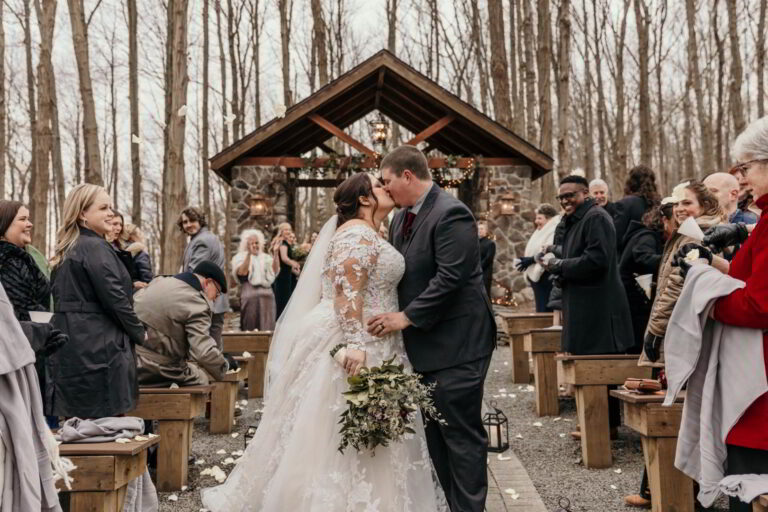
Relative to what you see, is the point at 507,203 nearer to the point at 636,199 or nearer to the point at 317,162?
the point at 317,162

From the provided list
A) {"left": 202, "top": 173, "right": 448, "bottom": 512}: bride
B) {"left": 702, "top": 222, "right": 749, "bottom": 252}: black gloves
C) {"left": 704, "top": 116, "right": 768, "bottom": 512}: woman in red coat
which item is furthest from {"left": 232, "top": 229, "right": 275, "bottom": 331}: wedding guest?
{"left": 704, "top": 116, "right": 768, "bottom": 512}: woman in red coat

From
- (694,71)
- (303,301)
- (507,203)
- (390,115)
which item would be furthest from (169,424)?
(694,71)

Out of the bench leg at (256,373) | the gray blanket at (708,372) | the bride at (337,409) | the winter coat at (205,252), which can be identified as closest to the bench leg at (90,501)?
the bride at (337,409)

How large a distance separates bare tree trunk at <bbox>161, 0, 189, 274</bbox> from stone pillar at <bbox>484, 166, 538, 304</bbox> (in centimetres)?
733

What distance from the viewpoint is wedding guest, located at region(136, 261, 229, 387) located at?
552cm

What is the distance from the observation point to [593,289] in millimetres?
5688

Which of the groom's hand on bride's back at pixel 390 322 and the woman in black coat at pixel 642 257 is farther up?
the woman in black coat at pixel 642 257

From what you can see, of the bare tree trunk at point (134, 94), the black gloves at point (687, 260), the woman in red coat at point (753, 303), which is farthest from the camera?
the bare tree trunk at point (134, 94)

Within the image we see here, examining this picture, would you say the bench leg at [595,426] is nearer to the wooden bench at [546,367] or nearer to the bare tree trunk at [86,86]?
the wooden bench at [546,367]

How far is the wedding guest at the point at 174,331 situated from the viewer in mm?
5520

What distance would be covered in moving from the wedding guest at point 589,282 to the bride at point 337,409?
213cm

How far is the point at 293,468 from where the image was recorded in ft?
13.0

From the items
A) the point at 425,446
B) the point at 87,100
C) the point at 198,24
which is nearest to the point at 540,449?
the point at 425,446

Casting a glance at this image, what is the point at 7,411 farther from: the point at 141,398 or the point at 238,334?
the point at 238,334
